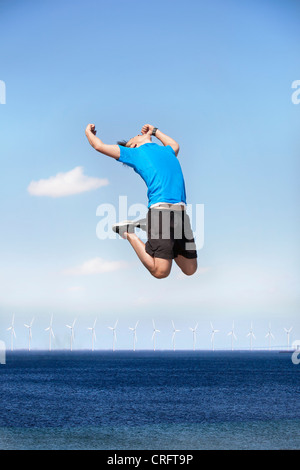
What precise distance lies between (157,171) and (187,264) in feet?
4.19

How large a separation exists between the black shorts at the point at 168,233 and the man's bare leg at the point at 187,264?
2.4 inches

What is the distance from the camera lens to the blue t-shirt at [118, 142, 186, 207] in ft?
22.4

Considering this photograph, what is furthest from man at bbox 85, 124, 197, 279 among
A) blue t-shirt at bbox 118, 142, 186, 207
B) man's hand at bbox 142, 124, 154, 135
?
man's hand at bbox 142, 124, 154, 135

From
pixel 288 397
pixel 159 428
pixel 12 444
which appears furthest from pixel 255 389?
pixel 12 444

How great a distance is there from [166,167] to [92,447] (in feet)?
204

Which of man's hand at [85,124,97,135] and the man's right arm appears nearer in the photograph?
the man's right arm

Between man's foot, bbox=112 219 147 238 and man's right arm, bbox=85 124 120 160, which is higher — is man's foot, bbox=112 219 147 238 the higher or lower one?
the lower one

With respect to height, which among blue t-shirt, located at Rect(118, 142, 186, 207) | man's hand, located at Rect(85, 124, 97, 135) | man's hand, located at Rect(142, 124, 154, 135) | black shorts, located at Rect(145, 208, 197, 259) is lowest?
black shorts, located at Rect(145, 208, 197, 259)

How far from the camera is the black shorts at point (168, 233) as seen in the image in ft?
22.6

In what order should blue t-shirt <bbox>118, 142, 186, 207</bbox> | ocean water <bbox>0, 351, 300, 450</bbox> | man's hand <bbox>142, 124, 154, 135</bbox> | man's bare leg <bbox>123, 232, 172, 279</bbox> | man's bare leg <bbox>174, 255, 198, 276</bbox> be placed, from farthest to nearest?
ocean water <bbox>0, 351, 300, 450</bbox> < man's hand <bbox>142, 124, 154, 135</bbox> < man's bare leg <bbox>174, 255, 198, 276</bbox> < man's bare leg <bbox>123, 232, 172, 279</bbox> < blue t-shirt <bbox>118, 142, 186, 207</bbox>

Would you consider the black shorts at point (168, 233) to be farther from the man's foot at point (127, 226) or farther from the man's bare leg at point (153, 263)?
the man's foot at point (127, 226)

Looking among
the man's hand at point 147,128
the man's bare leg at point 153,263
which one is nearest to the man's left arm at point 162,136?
the man's hand at point 147,128

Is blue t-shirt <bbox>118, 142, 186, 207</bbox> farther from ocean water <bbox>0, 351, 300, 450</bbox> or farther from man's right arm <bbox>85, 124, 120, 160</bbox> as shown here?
ocean water <bbox>0, 351, 300, 450</bbox>

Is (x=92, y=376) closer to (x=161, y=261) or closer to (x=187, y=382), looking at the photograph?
(x=187, y=382)
